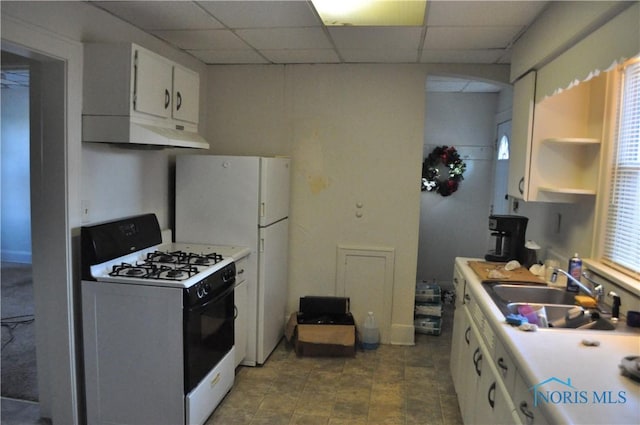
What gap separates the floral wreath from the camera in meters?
5.24

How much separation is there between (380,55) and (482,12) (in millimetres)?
1140

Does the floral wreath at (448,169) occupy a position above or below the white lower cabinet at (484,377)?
above

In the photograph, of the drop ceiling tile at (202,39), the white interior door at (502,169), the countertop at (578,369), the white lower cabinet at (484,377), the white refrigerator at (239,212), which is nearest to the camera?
the countertop at (578,369)

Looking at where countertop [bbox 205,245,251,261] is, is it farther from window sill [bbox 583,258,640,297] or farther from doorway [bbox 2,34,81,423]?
window sill [bbox 583,258,640,297]

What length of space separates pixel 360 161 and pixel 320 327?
143 centimetres

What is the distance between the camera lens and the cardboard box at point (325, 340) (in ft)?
12.0

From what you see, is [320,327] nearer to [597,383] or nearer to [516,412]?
[516,412]

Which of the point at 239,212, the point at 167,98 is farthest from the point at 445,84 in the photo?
the point at 167,98

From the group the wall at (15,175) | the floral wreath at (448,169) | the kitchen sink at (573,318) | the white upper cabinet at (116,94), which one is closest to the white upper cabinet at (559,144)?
the kitchen sink at (573,318)

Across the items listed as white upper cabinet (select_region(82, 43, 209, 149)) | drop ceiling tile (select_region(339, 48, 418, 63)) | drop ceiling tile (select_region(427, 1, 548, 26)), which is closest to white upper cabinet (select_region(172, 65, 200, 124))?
white upper cabinet (select_region(82, 43, 209, 149))

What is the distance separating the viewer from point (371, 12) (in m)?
2.53

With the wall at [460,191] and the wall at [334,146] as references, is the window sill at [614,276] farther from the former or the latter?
the wall at [460,191]

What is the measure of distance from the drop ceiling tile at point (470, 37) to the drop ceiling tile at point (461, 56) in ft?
0.38

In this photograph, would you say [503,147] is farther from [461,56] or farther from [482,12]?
[482,12]
